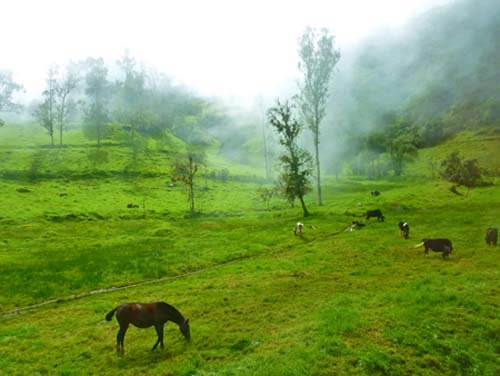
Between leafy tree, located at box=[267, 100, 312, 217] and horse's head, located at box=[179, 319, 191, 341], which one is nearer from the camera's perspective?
horse's head, located at box=[179, 319, 191, 341]

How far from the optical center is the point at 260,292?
20578 millimetres

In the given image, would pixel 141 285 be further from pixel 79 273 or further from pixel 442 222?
pixel 442 222

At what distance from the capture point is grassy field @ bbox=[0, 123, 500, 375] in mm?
12680

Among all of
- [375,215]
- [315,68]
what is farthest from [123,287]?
[315,68]

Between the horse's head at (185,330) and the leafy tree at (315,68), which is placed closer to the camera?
the horse's head at (185,330)

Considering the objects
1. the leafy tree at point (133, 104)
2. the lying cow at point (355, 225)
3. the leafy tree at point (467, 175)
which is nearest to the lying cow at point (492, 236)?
the lying cow at point (355, 225)

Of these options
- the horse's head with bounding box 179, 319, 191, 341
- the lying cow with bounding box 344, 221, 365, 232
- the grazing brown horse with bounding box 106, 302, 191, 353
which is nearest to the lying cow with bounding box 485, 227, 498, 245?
the lying cow with bounding box 344, 221, 365, 232

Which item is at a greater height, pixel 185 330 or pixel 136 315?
pixel 136 315

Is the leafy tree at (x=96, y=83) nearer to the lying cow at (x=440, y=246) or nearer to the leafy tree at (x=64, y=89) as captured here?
the leafy tree at (x=64, y=89)

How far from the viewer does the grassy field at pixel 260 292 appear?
1268cm

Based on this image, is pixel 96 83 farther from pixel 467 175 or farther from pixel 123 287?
pixel 467 175

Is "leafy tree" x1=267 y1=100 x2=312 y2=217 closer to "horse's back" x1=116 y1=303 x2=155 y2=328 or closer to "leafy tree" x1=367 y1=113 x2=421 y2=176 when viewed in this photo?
"horse's back" x1=116 y1=303 x2=155 y2=328

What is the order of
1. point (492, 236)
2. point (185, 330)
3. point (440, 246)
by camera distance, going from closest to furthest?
point (185, 330)
point (440, 246)
point (492, 236)

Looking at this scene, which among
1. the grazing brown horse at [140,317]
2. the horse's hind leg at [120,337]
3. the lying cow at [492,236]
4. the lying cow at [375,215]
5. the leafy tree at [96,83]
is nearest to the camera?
the horse's hind leg at [120,337]
